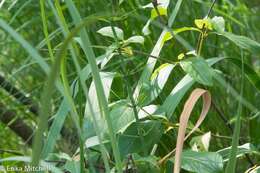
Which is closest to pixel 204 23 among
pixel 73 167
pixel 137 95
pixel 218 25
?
pixel 218 25

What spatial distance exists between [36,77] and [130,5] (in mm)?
651

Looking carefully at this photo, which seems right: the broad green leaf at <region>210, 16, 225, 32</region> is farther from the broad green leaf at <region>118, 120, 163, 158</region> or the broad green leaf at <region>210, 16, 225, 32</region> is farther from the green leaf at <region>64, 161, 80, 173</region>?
the green leaf at <region>64, 161, 80, 173</region>

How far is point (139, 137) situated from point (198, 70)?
13 cm

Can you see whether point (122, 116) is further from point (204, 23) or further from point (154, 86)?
point (204, 23)

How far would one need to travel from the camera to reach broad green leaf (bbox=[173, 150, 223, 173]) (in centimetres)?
75

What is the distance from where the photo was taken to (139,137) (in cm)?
83

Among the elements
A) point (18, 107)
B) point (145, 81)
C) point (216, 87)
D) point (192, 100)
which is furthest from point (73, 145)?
point (192, 100)

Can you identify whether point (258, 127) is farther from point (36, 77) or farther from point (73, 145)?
point (36, 77)

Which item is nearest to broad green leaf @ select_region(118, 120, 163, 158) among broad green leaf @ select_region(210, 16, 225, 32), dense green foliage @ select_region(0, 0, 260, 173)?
dense green foliage @ select_region(0, 0, 260, 173)

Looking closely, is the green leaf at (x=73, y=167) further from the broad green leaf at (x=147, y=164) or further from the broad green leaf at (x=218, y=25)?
the broad green leaf at (x=218, y=25)

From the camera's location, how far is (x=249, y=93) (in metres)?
1.39

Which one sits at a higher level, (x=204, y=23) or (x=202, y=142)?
(x=204, y=23)

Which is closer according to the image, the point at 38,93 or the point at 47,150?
the point at 47,150

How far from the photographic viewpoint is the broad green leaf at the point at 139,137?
0.83 meters
